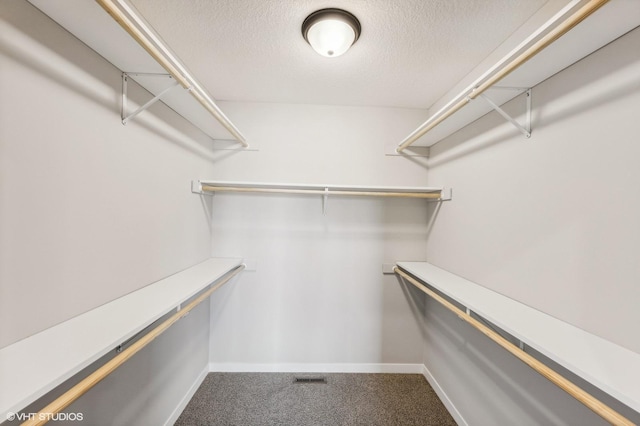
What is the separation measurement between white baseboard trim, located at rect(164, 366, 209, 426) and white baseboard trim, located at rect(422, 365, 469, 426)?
6.31 feet

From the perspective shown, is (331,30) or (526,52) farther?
(331,30)

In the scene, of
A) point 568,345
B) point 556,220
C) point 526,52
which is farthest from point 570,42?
point 568,345

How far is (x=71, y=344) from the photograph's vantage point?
76cm

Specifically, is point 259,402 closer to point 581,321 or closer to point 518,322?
point 518,322

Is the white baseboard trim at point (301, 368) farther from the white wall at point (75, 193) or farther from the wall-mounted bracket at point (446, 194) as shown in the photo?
the wall-mounted bracket at point (446, 194)

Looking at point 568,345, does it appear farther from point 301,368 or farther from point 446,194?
point 301,368

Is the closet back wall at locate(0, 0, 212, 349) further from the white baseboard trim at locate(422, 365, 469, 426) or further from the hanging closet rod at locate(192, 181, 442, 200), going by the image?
the white baseboard trim at locate(422, 365, 469, 426)

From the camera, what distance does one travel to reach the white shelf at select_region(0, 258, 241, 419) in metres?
0.57

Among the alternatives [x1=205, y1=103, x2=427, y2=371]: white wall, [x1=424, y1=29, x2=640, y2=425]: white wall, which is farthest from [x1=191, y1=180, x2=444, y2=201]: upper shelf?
[x1=424, y1=29, x2=640, y2=425]: white wall

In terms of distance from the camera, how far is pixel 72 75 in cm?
95

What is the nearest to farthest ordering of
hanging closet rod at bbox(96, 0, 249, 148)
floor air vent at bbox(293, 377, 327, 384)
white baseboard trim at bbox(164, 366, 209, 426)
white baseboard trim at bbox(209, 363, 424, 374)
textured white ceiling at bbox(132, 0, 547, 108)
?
hanging closet rod at bbox(96, 0, 249, 148) → textured white ceiling at bbox(132, 0, 547, 108) → white baseboard trim at bbox(164, 366, 209, 426) → floor air vent at bbox(293, 377, 327, 384) → white baseboard trim at bbox(209, 363, 424, 374)

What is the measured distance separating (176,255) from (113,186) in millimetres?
651

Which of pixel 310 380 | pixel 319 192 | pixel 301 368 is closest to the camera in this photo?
pixel 319 192

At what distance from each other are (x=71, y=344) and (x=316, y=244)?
64.9 inches
